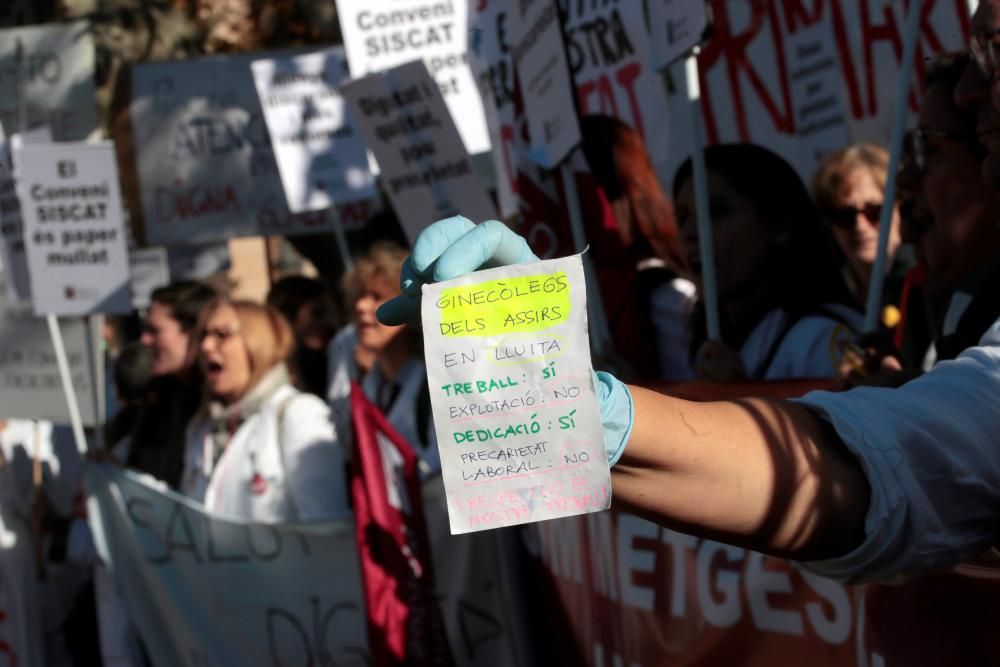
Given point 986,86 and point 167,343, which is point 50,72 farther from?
point 986,86

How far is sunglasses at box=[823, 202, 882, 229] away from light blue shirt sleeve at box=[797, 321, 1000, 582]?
2331 mm

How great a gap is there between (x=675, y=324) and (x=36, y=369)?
2.87 meters

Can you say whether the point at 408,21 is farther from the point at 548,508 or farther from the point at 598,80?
the point at 548,508

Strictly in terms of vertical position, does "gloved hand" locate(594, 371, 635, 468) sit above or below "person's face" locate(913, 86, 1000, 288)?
below

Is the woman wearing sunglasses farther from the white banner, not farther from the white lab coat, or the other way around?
the white lab coat

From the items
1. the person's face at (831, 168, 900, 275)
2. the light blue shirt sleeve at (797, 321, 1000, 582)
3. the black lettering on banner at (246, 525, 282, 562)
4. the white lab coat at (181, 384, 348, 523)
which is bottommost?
the black lettering on banner at (246, 525, 282, 562)

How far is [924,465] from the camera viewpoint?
170 centimetres

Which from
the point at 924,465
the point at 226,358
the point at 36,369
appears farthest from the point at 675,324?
the point at 36,369

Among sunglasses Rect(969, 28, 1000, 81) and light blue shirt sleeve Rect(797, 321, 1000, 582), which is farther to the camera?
sunglasses Rect(969, 28, 1000, 81)

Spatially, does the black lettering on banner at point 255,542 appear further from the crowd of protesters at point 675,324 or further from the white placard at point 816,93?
the white placard at point 816,93

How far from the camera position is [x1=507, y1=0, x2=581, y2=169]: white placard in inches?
149

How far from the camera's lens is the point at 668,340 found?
13.6 feet

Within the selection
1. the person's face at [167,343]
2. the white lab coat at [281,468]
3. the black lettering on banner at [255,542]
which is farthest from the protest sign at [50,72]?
the black lettering on banner at [255,542]

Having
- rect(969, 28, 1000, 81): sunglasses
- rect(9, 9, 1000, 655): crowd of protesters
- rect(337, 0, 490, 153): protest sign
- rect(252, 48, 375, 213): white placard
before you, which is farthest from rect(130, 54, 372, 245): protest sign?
rect(969, 28, 1000, 81): sunglasses
